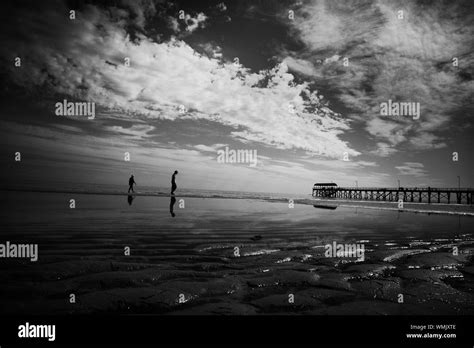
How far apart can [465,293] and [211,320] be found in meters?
3.37

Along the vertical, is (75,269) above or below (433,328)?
above

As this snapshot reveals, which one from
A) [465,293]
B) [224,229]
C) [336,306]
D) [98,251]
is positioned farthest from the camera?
[224,229]

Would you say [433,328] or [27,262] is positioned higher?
[27,262]

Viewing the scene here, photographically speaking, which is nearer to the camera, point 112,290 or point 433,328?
point 433,328

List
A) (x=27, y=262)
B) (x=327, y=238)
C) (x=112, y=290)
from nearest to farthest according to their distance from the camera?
(x=112, y=290), (x=27, y=262), (x=327, y=238)

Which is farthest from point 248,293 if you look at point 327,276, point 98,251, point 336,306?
point 98,251

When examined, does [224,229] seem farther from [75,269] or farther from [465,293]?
[465,293]

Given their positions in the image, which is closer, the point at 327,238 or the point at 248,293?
the point at 248,293

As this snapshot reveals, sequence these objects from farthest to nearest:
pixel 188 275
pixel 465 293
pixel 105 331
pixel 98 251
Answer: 1. pixel 98 251
2. pixel 188 275
3. pixel 465 293
4. pixel 105 331

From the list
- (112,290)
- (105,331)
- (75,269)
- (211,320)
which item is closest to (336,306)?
(211,320)

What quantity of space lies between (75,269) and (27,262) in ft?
3.19

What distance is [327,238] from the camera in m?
7.54

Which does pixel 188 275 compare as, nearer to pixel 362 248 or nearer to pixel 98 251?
pixel 98 251

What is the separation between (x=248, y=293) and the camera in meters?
3.22
